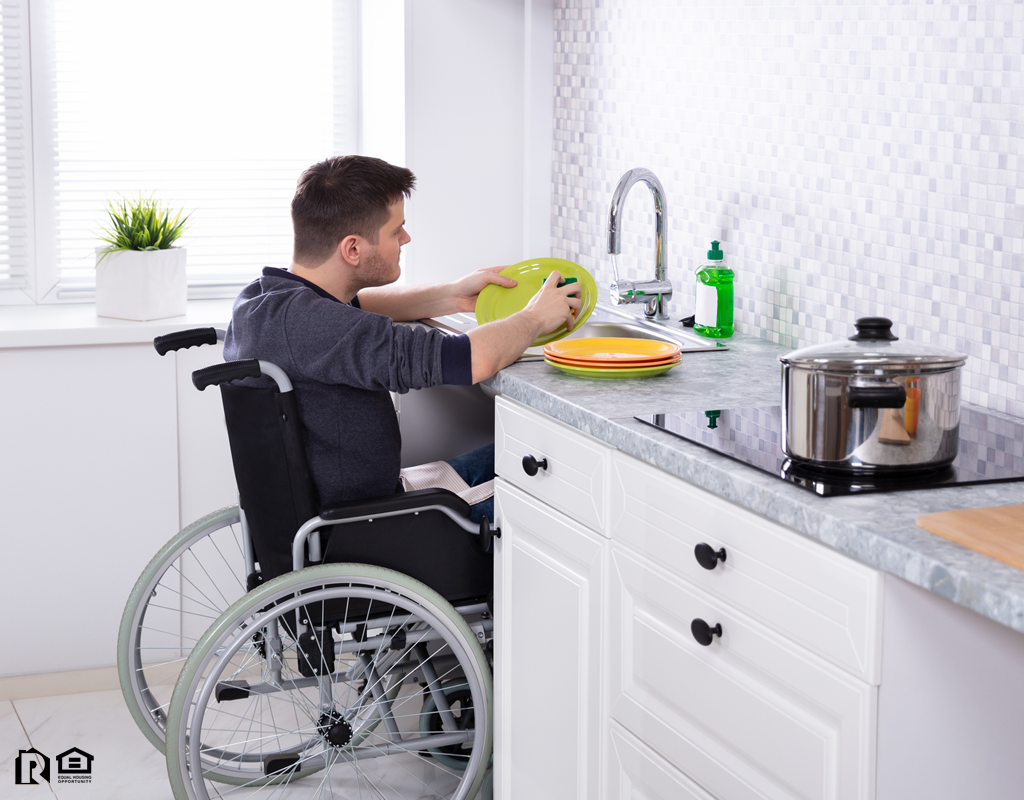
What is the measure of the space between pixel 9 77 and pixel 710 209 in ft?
6.36

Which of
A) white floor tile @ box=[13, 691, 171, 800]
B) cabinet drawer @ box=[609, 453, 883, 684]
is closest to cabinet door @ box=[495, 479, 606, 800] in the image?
cabinet drawer @ box=[609, 453, 883, 684]

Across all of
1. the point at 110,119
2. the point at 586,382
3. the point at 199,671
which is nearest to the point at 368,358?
the point at 586,382

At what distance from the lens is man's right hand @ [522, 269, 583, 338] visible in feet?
6.64

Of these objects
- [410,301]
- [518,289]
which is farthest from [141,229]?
[518,289]

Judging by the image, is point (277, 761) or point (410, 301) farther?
point (410, 301)

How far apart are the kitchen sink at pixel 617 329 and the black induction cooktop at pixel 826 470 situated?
0.53 metres

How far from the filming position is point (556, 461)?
175 centimetres

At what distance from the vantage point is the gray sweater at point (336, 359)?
1870mm

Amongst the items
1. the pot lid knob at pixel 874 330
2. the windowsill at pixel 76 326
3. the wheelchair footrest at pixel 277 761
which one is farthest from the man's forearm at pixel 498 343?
the windowsill at pixel 76 326

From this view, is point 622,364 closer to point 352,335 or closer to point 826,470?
point 352,335

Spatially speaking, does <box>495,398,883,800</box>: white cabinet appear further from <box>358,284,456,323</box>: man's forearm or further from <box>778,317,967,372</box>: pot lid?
<box>358,284,456,323</box>: man's forearm

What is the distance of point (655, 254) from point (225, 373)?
102cm

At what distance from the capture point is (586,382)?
1.82m

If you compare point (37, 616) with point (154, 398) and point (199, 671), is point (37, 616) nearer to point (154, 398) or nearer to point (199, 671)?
point (154, 398)
